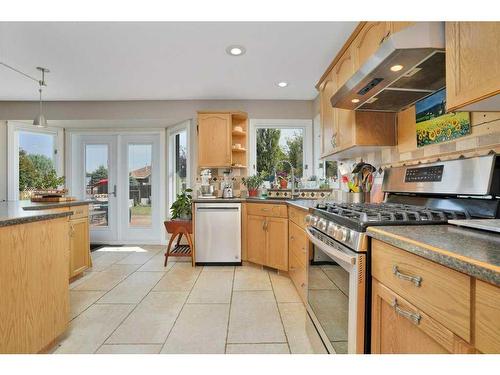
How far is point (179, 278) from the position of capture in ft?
9.68

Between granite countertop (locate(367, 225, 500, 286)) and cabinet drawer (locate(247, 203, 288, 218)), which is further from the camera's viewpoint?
cabinet drawer (locate(247, 203, 288, 218))

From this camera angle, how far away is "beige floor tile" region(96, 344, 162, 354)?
1.63 meters

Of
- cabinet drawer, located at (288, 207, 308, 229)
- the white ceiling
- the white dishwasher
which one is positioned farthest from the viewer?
the white dishwasher

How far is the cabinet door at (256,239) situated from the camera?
126 inches

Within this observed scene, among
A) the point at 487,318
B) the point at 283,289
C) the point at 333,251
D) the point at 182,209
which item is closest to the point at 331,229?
the point at 333,251

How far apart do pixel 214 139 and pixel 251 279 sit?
1915 mm

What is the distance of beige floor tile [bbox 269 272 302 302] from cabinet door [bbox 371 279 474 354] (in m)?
1.41

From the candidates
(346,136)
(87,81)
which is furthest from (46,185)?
(346,136)

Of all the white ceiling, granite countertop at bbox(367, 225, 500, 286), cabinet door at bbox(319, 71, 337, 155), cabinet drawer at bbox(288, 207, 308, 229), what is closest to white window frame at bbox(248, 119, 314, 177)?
the white ceiling

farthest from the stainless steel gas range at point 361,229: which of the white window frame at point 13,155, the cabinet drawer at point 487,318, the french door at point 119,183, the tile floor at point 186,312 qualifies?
the white window frame at point 13,155

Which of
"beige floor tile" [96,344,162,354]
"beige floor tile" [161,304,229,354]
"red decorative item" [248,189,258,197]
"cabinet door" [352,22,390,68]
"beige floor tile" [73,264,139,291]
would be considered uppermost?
"cabinet door" [352,22,390,68]

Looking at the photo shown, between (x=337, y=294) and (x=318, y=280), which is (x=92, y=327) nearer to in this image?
(x=318, y=280)

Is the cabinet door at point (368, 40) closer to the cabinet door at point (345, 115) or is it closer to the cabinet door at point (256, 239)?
the cabinet door at point (345, 115)

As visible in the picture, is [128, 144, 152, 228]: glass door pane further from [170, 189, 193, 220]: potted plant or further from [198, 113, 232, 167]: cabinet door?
[198, 113, 232, 167]: cabinet door
